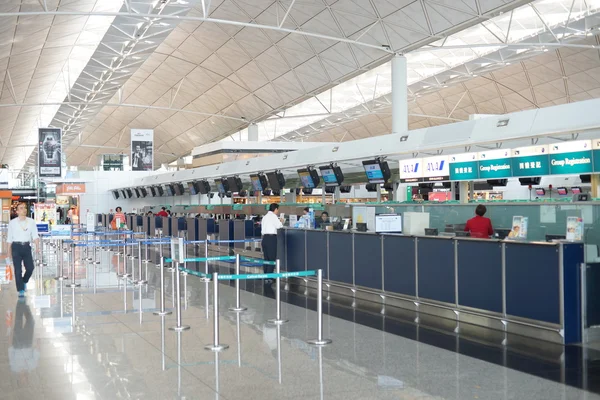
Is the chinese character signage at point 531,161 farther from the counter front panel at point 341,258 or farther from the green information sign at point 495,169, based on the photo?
the counter front panel at point 341,258

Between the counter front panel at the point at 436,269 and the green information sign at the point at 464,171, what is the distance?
3683 millimetres

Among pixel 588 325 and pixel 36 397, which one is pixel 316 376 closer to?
pixel 36 397

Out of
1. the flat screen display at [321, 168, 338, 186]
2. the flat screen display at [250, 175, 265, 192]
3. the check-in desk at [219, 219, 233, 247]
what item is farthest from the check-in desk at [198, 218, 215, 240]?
the flat screen display at [321, 168, 338, 186]

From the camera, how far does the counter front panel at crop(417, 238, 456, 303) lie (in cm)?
995

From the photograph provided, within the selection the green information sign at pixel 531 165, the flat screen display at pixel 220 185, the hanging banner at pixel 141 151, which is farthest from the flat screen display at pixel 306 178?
the hanging banner at pixel 141 151

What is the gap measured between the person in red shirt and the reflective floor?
2867 mm

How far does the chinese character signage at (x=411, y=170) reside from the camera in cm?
1539

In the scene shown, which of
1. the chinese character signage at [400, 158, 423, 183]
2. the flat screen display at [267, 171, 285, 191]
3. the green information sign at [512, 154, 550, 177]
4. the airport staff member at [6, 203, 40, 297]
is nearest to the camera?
the green information sign at [512, 154, 550, 177]

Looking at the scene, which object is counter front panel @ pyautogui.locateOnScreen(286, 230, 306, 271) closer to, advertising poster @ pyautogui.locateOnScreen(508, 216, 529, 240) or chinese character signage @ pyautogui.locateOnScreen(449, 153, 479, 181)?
chinese character signage @ pyautogui.locateOnScreen(449, 153, 479, 181)

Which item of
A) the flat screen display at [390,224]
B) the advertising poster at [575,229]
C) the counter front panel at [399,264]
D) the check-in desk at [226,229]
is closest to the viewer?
the advertising poster at [575,229]

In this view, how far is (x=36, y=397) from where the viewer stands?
565cm

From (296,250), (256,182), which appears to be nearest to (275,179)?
(256,182)

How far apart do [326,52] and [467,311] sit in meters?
21.6

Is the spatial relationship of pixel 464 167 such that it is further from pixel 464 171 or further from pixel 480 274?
pixel 480 274
